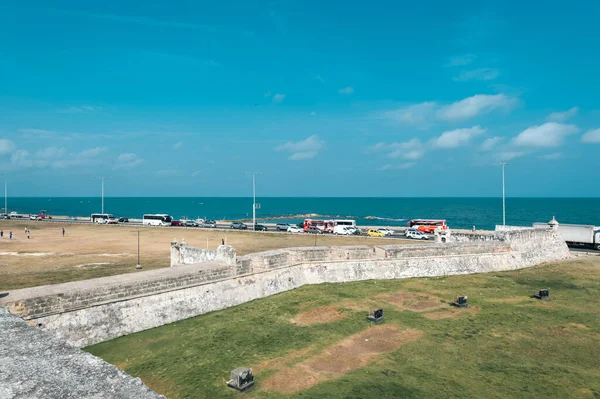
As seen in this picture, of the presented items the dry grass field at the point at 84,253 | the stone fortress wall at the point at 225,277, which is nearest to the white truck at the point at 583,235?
the stone fortress wall at the point at 225,277

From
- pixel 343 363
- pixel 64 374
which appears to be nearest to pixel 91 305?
pixel 64 374

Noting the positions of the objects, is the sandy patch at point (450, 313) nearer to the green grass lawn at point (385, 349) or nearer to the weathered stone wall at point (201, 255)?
the green grass lawn at point (385, 349)

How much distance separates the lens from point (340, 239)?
43281 mm

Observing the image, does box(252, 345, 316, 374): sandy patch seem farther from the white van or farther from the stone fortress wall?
the white van

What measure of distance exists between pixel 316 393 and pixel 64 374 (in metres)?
6.55

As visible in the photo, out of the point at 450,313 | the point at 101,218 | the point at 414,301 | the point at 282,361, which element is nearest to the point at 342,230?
the point at 414,301

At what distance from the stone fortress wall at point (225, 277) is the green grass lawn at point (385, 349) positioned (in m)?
0.76

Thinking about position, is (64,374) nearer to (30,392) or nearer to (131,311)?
(30,392)

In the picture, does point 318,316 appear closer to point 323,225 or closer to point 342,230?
point 342,230

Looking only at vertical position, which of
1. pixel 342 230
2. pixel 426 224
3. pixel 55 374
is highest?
pixel 55 374

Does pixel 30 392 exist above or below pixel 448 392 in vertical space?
above

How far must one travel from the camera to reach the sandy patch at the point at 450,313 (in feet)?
53.2

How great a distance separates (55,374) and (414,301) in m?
16.1

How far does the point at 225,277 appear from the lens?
57.5ft
